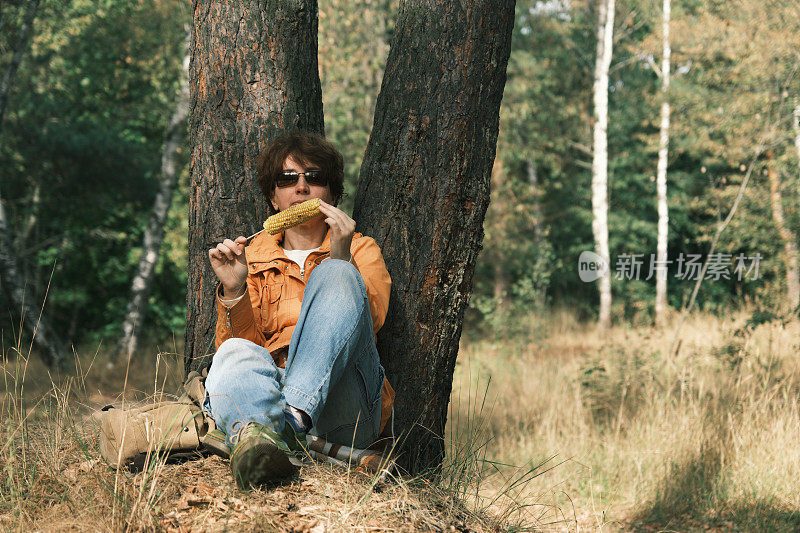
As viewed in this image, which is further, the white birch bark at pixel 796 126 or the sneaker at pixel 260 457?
the white birch bark at pixel 796 126

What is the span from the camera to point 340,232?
2623 millimetres

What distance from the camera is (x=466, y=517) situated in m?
2.54

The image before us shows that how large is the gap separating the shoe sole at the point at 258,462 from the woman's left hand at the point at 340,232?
0.83 m

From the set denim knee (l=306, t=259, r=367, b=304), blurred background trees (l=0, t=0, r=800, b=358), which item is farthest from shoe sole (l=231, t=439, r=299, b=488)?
blurred background trees (l=0, t=0, r=800, b=358)

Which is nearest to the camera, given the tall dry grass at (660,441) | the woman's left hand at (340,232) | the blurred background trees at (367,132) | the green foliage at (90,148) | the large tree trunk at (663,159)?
the woman's left hand at (340,232)

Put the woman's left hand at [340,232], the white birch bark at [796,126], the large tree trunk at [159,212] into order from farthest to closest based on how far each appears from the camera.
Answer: the large tree trunk at [159,212]
the white birch bark at [796,126]
the woman's left hand at [340,232]

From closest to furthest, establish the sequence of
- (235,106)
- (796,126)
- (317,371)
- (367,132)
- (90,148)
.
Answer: (317,371) < (235,106) < (796,126) < (90,148) < (367,132)

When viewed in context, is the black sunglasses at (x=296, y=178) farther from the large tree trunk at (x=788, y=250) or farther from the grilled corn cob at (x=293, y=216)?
the large tree trunk at (x=788, y=250)

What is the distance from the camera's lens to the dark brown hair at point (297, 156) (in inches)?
117

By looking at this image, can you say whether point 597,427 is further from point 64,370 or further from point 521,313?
point 64,370

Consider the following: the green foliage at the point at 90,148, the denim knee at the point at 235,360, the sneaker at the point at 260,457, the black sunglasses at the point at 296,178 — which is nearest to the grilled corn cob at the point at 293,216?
the black sunglasses at the point at 296,178

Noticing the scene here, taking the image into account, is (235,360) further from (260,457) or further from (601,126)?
(601,126)

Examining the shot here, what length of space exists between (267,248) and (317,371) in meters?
0.81

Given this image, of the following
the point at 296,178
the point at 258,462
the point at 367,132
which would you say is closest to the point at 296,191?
the point at 296,178
